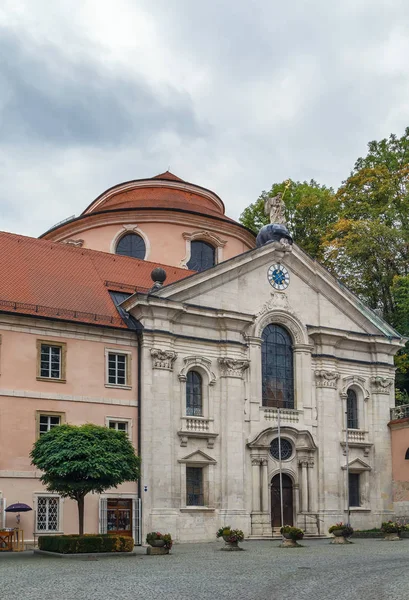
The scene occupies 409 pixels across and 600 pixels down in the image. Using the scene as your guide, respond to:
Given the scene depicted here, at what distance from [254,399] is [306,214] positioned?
24.4 metres

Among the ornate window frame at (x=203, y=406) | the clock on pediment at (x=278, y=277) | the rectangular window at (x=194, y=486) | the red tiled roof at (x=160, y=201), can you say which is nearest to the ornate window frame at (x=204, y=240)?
the red tiled roof at (x=160, y=201)

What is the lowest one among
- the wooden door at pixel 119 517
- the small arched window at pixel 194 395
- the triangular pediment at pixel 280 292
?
the wooden door at pixel 119 517

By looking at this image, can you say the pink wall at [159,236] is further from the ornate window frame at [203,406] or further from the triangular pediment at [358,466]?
the triangular pediment at [358,466]

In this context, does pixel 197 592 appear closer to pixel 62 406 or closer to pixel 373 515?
pixel 62 406

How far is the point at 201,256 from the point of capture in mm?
50031

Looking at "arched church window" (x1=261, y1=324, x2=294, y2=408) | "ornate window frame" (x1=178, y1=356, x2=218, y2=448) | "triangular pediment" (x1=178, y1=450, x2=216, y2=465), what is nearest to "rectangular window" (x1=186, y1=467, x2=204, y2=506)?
"triangular pediment" (x1=178, y1=450, x2=216, y2=465)

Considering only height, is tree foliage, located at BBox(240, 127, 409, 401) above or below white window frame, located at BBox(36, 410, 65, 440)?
above

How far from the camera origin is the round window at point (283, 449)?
137ft

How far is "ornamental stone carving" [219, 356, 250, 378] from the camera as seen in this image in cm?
4097

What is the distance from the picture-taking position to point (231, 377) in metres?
41.0

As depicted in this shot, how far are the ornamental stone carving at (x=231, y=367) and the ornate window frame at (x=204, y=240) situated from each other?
907 cm

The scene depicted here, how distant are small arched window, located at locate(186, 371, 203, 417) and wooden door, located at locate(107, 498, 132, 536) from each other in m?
5.38

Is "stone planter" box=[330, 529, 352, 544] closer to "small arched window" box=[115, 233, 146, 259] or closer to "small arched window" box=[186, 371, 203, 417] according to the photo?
"small arched window" box=[186, 371, 203, 417]

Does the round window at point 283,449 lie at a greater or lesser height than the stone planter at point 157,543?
greater
